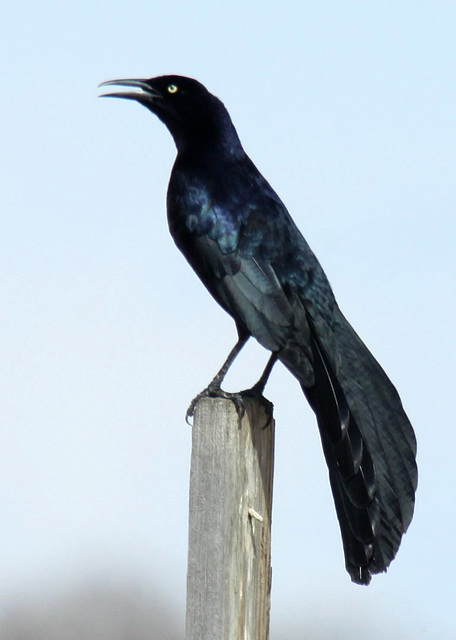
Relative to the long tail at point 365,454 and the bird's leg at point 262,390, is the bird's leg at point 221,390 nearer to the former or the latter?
the bird's leg at point 262,390

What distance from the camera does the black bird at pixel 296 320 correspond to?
12.7ft

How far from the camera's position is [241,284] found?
4.60 metres

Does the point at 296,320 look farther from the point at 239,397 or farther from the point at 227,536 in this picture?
the point at 227,536

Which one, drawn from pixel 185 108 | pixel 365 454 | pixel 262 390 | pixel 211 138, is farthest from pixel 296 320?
pixel 185 108

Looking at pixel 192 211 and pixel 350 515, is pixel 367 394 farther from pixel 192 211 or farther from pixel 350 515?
pixel 192 211

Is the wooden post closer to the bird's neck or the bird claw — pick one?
the bird claw

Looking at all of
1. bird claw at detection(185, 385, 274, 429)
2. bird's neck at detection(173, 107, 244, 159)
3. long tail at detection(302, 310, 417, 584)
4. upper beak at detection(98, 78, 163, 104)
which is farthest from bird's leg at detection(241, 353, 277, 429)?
upper beak at detection(98, 78, 163, 104)

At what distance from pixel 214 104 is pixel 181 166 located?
684 mm

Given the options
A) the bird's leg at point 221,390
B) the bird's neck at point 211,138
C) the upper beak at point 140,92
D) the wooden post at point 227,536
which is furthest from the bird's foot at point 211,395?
the upper beak at point 140,92

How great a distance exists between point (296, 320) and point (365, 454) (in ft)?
2.53

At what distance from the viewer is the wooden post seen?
9.90 ft

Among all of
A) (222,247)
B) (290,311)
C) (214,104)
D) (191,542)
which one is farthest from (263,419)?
(214,104)

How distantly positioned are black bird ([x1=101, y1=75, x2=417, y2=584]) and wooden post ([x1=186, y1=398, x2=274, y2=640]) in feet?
2.51

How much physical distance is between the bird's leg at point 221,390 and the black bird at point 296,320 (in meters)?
0.01
